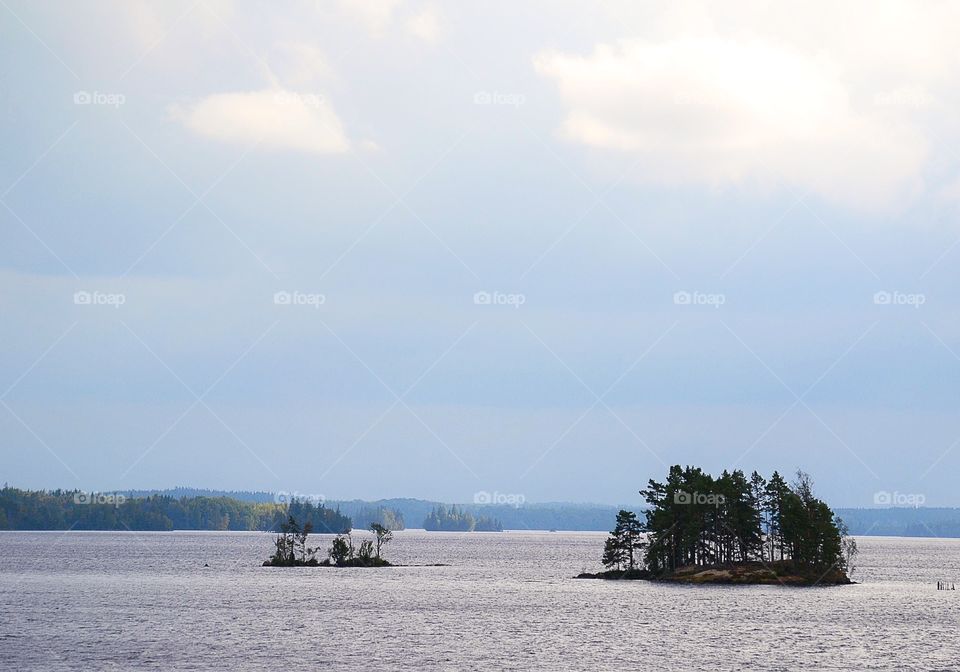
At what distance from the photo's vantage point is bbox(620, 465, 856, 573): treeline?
14600cm

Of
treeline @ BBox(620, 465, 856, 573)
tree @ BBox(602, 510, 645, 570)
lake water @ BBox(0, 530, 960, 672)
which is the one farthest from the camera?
tree @ BBox(602, 510, 645, 570)

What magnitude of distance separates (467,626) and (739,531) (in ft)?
205

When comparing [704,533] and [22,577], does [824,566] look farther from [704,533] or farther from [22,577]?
[22,577]

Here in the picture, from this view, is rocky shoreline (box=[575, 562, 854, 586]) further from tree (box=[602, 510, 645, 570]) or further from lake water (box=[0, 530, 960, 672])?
tree (box=[602, 510, 645, 570])

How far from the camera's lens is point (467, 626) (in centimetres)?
10106

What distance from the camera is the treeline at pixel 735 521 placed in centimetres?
14600

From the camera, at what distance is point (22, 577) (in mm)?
167625

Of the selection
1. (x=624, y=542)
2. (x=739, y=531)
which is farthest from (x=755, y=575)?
(x=624, y=542)

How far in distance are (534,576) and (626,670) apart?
4735 inches

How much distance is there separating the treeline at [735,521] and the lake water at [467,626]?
22.7 ft

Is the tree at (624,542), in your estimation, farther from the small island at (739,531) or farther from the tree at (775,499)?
the tree at (775,499)

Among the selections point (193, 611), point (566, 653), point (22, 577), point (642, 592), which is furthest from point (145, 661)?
point (22, 577)

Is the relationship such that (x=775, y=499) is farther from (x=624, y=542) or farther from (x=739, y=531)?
(x=624, y=542)

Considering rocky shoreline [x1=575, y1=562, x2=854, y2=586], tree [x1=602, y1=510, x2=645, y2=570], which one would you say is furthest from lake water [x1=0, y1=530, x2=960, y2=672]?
tree [x1=602, y1=510, x2=645, y2=570]
